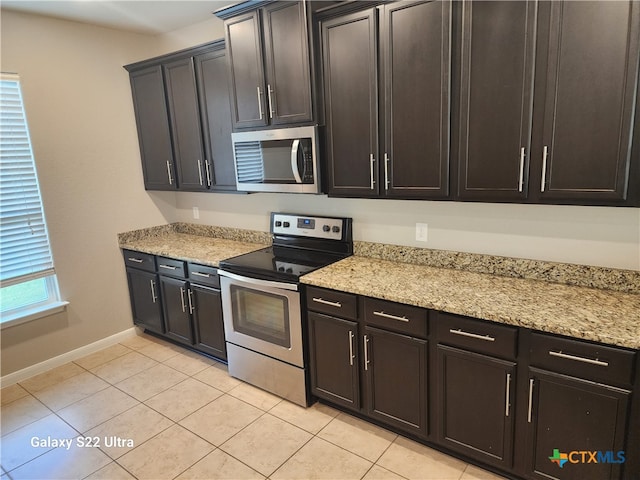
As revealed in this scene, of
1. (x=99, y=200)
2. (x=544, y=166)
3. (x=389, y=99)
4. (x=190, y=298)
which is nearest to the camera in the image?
(x=544, y=166)

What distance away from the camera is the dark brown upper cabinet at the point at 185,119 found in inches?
124

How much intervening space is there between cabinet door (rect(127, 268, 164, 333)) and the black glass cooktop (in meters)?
1.06

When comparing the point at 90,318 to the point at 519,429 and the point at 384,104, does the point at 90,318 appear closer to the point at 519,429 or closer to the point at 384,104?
the point at 384,104

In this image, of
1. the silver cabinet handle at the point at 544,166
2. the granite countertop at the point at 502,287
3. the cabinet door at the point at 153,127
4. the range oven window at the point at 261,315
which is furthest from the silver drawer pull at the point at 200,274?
the silver cabinet handle at the point at 544,166

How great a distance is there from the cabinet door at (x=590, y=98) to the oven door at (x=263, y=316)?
1552mm

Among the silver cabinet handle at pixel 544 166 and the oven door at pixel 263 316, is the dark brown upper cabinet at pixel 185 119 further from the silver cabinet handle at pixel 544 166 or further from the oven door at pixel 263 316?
the silver cabinet handle at pixel 544 166

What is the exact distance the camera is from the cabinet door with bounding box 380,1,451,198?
6.72 ft

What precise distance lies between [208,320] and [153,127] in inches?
70.2

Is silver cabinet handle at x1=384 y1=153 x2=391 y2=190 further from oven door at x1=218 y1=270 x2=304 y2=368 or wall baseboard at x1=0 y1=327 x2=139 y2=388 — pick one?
wall baseboard at x1=0 y1=327 x2=139 y2=388

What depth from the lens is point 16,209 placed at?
315cm

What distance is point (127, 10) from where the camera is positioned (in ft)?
10.2

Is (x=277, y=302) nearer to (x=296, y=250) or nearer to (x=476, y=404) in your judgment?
(x=296, y=250)

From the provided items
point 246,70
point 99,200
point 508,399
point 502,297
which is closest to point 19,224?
point 99,200

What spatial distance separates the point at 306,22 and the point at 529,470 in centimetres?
262
